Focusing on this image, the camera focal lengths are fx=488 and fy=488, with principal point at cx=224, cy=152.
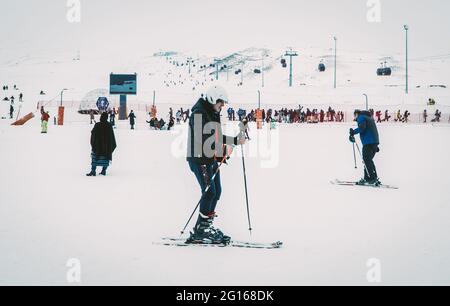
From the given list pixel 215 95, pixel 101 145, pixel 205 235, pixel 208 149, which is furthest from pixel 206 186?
pixel 101 145

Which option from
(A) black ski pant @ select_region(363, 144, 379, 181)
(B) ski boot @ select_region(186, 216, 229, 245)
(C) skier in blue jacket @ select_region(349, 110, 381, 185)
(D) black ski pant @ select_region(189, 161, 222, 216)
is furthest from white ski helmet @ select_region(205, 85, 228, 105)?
(A) black ski pant @ select_region(363, 144, 379, 181)

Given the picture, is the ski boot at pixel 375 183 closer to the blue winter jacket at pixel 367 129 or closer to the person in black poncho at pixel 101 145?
the blue winter jacket at pixel 367 129

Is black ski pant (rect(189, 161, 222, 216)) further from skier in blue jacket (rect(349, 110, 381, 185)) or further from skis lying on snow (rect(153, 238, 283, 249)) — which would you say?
skier in blue jacket (rect(349, 110, 381, 185))

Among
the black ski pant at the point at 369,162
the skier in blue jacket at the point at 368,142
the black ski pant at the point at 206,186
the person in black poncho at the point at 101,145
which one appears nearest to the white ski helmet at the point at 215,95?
the black ski pant at the point at 206,186

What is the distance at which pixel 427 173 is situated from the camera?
11.2 m

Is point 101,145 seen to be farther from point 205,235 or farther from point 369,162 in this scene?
point 205,235

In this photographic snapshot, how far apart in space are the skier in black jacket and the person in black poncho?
5.87 m

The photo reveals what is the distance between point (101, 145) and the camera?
10648 millimetres

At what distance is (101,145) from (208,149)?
6145 mm

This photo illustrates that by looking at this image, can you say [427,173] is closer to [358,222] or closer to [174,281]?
[358,222]

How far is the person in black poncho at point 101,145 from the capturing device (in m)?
10.6

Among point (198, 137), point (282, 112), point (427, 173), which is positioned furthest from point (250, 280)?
point (282, 112)

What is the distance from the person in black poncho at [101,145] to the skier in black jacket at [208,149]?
231 inches

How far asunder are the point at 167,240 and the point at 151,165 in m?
7.78
